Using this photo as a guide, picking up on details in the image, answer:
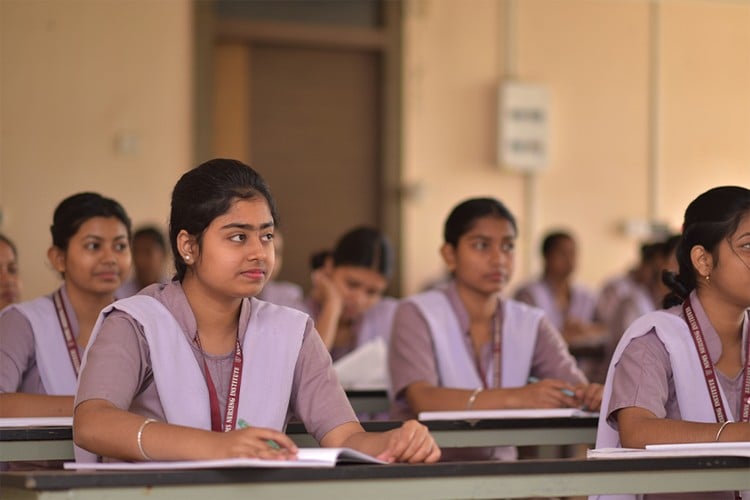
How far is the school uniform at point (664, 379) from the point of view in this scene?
96.4 inches

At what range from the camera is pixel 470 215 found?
140 inches

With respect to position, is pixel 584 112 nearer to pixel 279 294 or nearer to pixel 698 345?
pixel 279 294

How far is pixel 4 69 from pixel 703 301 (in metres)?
5.05

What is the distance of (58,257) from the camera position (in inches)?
127

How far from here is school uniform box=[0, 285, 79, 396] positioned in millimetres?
2984

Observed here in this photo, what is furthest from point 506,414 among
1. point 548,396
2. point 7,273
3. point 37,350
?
point 7,273

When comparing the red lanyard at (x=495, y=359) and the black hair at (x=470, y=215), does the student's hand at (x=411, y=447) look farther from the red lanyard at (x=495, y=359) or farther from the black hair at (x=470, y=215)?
the black hair at (x=470, y=215)

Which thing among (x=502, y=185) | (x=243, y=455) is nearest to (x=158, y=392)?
(x=243, y=455)

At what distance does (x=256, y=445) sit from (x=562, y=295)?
518 centimetres

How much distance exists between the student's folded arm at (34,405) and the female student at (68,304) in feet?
0.13

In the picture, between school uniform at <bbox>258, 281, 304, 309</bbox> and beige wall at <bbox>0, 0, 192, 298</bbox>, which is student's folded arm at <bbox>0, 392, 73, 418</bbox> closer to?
school uniform at <bbox>258, 281, 304, 309</bbox>

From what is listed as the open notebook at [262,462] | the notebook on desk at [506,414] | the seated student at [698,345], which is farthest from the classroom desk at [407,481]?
the notebook on desk at [506,414]

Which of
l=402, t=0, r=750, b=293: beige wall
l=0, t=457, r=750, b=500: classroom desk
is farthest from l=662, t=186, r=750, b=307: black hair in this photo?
l=402, t=0, r=750, b=293: beige wall

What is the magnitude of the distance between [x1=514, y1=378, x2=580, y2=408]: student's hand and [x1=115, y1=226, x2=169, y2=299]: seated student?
3.34 m
